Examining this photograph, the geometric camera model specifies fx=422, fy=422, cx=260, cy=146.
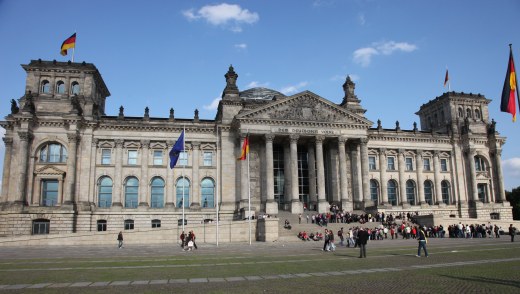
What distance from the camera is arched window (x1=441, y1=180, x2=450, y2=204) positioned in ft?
230

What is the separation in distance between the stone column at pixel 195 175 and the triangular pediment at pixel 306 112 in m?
9.00

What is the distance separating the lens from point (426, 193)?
2726 inches

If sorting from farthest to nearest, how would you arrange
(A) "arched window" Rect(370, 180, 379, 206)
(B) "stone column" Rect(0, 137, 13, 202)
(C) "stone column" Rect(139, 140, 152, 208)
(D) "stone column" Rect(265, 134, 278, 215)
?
(A) "arched window" Rect(370, 180, 379, 206) → (C) "stone column" Rect(139, 140, 152, 208) → (D) "stone column" Rect(265, 134, 278, 215) → (B) "stone column" Rect(0, 137, 13, 202)

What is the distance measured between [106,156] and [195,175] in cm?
1212

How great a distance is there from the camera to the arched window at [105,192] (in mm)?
55719

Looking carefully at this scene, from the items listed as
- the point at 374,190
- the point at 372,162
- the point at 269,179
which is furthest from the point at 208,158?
the point at 374,190

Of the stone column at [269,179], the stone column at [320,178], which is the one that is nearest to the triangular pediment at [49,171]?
the stone column at [269,179]

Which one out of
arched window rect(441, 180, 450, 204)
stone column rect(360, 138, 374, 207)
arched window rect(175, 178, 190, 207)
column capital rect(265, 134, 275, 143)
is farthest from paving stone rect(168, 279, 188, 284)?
arched window rect(441, 180, 450, 204)

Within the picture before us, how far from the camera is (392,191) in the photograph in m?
67.6

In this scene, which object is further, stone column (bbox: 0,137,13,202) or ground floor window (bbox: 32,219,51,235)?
stone column (bbox: 0,137,13,202)

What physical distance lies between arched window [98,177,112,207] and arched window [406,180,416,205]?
149 feet

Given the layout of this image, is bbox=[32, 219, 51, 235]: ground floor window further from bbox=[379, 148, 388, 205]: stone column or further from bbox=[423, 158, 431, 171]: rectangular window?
bbox=[423, 158, 431, 171]: rectangular window

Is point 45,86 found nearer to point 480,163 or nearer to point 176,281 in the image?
point 176,281

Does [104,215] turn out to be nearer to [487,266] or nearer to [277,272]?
[277,272]
